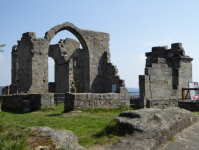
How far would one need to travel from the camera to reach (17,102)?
999 cm

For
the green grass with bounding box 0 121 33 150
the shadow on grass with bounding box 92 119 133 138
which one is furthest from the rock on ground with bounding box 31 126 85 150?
the shadow on grass with bounding box 92 119 133 138

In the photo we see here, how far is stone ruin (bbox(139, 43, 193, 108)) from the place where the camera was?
10109 millimetres

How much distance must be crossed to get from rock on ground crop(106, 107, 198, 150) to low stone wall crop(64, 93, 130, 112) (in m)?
4.08

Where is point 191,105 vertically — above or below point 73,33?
below

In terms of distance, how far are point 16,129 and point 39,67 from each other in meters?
11.1

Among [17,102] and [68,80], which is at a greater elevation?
[68,80]

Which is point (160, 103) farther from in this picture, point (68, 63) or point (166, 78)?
point (68, 63)

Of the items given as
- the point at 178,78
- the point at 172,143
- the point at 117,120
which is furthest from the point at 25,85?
the point at 172,143

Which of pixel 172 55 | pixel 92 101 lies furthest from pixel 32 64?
pixel 172 55

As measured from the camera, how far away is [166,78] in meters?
10.7

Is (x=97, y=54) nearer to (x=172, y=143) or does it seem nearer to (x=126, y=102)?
(x=126, y=102)

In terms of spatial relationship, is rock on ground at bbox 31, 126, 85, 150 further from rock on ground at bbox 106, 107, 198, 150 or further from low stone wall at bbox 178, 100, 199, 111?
low stone wall at bbox 178, 100, 199, 111

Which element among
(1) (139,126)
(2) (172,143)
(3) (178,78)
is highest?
(3) (178,78)

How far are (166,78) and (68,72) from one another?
916 cm
